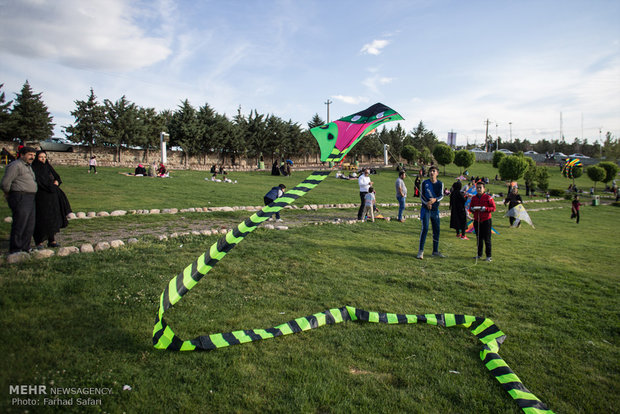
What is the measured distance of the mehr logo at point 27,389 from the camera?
2.88 metres

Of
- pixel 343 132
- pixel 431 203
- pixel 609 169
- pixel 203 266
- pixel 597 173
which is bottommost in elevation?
pixel 203 266

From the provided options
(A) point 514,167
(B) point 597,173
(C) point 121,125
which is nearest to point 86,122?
(C) point 121,125

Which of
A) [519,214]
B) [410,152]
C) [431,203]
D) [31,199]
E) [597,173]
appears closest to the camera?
[31,199]

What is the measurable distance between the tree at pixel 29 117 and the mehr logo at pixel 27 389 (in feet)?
181

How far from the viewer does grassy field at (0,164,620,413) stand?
10.2ft

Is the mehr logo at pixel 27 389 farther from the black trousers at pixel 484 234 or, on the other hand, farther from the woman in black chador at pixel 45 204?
the black trousers at pixel 484 234

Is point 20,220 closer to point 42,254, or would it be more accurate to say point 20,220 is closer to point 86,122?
point 42,254

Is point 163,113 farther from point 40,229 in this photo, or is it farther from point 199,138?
point 40,229

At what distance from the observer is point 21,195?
6582mm

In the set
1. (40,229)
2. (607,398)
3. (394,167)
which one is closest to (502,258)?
(607,398)

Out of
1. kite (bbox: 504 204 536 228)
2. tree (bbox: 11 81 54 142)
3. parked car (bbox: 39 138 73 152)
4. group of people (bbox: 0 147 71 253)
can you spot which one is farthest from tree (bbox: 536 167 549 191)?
tree (bbox: 11 81 54 142)

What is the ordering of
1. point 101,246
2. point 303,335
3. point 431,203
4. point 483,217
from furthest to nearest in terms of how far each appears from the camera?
point 483,217 → point 431,203 → point 101,246 → point 303,335

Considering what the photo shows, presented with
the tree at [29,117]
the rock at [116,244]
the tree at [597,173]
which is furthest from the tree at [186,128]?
the tree at [597,173]

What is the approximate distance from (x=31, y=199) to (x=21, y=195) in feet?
0.66
